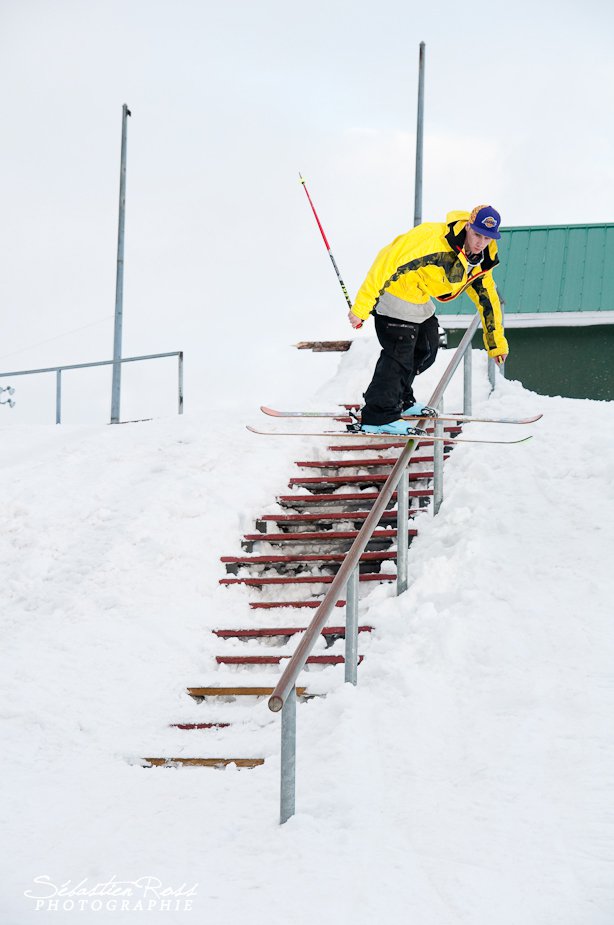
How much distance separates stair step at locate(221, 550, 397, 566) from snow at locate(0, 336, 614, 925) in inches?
7.0

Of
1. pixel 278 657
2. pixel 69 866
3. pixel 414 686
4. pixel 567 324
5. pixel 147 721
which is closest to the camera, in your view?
pixel 69 866

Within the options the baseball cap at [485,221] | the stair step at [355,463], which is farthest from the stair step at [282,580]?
the baseball cap at [485,221]

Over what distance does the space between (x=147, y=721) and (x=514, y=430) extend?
15.4 feet

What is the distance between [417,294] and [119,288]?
12294 millimetres

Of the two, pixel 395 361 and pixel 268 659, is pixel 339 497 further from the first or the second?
pixel 268 659

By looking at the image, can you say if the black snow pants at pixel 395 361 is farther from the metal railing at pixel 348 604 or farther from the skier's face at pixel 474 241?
the skier's face at pixel 474 241

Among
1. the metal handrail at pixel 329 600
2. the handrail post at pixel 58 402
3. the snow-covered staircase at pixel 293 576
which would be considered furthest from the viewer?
the handrail post at pixel 58 402

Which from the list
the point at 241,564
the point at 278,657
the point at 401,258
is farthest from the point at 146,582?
the point at 401,258

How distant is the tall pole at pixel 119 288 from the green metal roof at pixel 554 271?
532 cm

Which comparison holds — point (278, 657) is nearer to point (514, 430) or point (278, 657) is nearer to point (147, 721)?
point (147, 721)

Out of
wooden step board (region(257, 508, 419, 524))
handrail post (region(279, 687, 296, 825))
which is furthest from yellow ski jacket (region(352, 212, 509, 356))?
handrail post (region(279, 687, 296, 825))

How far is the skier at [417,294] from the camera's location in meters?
7.23

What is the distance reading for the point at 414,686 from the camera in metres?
6.17

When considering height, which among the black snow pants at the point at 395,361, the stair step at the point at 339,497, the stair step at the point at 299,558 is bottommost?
the stair step at the point at 299,558
